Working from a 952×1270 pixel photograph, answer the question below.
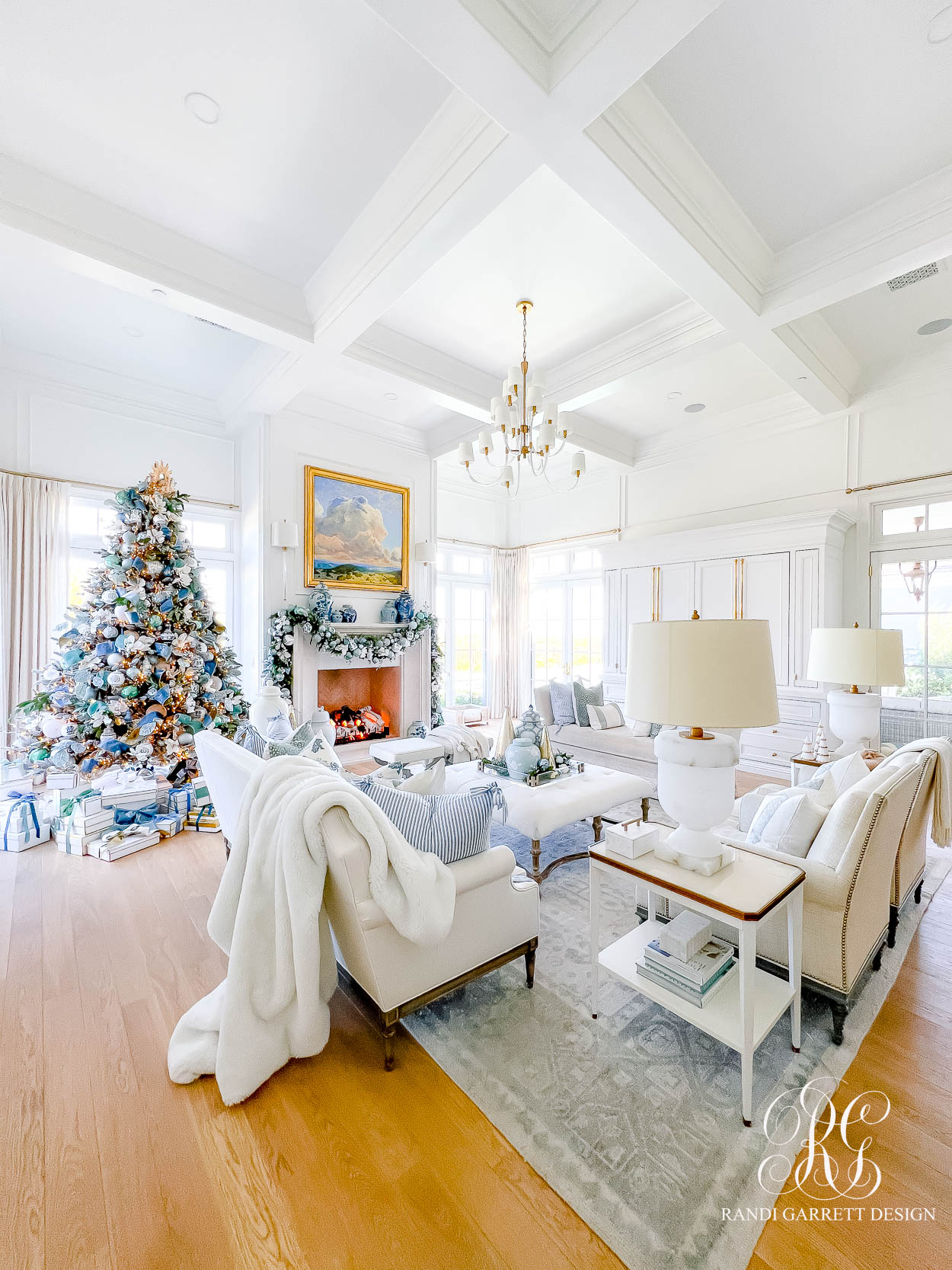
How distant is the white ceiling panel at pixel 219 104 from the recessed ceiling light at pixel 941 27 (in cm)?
178

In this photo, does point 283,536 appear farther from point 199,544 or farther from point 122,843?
point 122,843

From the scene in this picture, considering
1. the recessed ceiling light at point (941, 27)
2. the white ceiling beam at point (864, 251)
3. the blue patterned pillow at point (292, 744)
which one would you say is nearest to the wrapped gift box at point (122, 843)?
the blue patterned pillow at point (292, 744)

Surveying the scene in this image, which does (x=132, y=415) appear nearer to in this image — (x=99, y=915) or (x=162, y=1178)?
(x=99, y=915)

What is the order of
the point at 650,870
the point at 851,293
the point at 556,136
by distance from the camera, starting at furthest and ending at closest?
the point at 851,293 < the point at 556,136 < the point at 650,870

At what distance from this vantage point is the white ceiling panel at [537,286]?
113 inches

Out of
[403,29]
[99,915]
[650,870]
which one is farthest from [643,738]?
[403,29]

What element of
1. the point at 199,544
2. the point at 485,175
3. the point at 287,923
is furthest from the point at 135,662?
the point at 485,175

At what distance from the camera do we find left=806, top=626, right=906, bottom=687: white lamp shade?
305 centimetres

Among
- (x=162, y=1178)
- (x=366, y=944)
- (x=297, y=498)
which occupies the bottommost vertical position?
(x=162, y=1178)

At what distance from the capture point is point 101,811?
342cm

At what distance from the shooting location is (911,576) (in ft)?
14.8

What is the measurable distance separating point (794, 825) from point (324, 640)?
416 cm

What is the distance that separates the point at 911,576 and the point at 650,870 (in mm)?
4313

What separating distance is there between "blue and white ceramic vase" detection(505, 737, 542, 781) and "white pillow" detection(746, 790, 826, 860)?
131 cm
